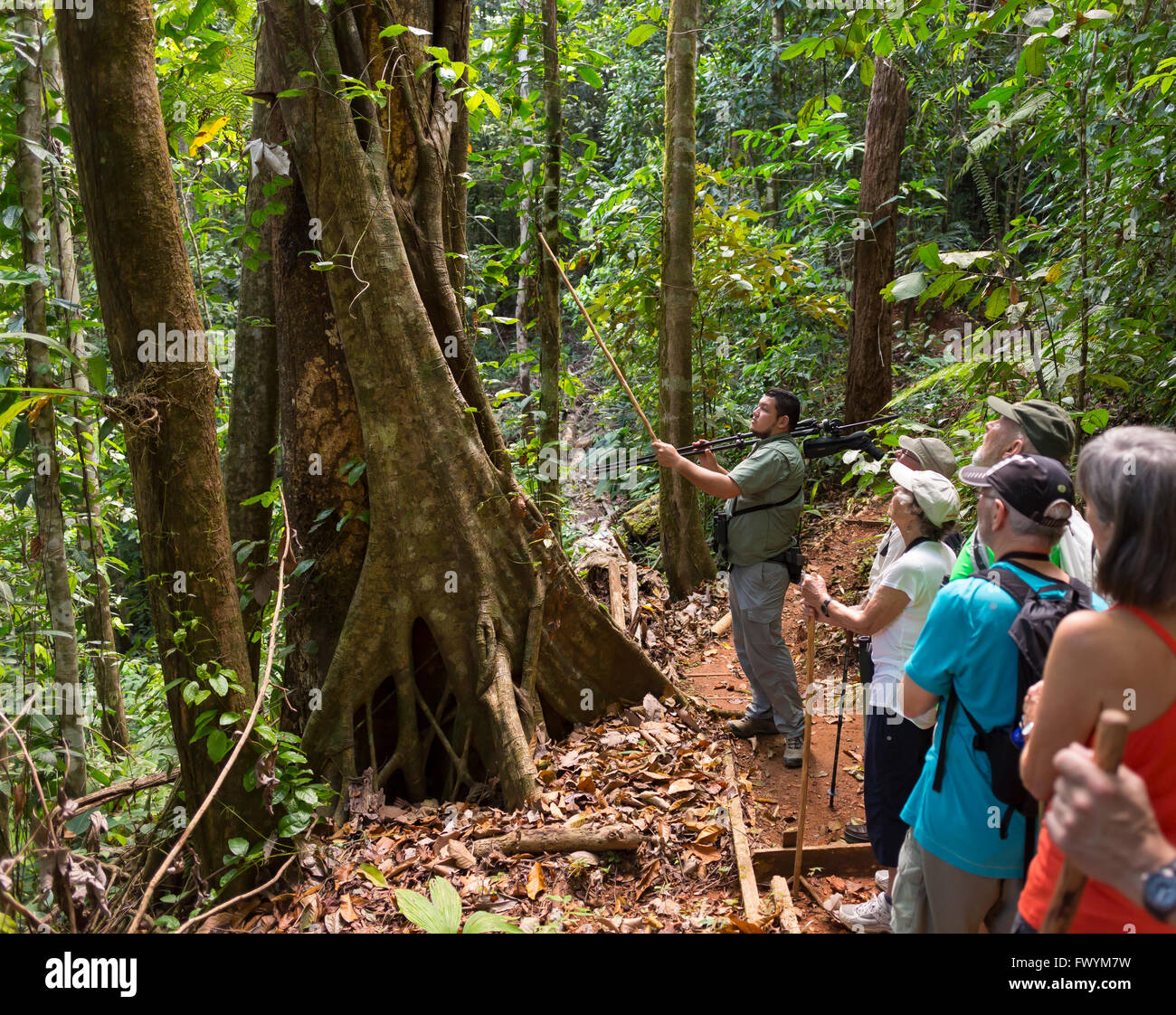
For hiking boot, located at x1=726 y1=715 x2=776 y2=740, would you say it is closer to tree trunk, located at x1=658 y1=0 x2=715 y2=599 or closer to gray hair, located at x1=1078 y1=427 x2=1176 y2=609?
tree trunk, located at x1=658 y1=0 x2=715 y2=599

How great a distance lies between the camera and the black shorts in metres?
3.21

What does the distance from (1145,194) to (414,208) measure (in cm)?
440

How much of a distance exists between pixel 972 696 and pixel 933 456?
1.67m

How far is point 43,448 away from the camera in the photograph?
13.3 feet

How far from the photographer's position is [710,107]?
1459 cm

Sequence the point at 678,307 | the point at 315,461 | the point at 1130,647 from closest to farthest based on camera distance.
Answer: the point at 1130,647 < the point at 315,461 < the point at 678,307

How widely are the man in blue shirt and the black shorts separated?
31.7 inches

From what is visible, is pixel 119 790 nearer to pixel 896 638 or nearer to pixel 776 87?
pixel 896 638

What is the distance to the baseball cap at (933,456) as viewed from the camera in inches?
143

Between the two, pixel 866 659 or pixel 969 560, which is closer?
pixel 969 560

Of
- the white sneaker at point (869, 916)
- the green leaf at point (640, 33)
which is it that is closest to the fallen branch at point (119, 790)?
the white sneaker at point (869, 916)

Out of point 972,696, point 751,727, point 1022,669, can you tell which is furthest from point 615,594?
point 1022,669

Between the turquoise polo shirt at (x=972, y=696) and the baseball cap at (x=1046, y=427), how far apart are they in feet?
2.99
